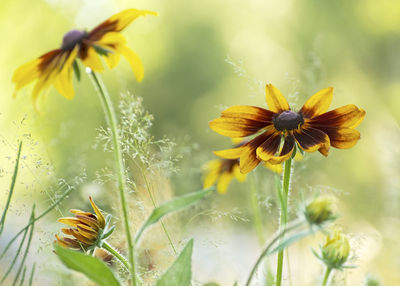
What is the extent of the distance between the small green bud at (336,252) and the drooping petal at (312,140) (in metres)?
0.08

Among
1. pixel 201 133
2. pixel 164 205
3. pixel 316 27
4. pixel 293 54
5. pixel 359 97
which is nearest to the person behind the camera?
pixel 164 205

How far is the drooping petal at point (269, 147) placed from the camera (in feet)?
1.13

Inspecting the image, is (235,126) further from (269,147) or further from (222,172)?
(222,172)

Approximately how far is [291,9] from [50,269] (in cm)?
263

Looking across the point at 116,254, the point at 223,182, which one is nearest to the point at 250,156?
the point at 116,254

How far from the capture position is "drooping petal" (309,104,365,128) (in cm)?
35

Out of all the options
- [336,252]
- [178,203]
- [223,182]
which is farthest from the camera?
[223,182]

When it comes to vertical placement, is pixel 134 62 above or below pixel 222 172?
above

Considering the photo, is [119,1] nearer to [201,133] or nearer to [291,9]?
[201,133]

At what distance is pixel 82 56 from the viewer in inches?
13.5

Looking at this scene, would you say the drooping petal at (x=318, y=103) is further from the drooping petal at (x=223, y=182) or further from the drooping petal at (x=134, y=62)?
the drooping petal at (x=223, y=182)

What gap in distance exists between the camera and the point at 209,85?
8.82 feet

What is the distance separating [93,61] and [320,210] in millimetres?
190

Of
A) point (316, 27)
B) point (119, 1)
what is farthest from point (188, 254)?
point (316, 27)
